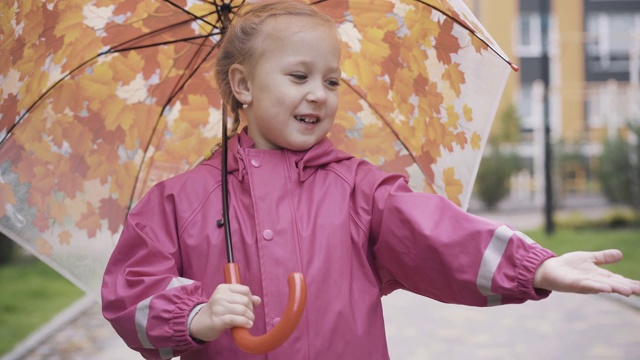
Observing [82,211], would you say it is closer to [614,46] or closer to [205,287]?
[205,287]

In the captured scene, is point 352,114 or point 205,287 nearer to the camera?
point 205,287

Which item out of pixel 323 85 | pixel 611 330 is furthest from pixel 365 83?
pixel 611 330

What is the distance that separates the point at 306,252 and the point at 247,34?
2.04ft

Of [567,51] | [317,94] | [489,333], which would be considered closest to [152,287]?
[317,94]

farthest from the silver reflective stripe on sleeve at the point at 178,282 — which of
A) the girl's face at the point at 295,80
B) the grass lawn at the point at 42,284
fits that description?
the grass lawn at the point at 42,284

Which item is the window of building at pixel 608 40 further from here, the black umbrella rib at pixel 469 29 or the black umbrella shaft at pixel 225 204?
the black umbrella shaft at pixel 225 204

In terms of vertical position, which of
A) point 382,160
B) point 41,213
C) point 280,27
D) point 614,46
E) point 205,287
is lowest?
point 205,287

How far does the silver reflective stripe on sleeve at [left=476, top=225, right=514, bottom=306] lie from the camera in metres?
2.01

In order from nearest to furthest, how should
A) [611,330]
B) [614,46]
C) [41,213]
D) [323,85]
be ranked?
1. [323,85]
2. [41,213]
3. [611,330]
4. [614,46]

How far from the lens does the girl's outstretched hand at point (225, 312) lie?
1883mm

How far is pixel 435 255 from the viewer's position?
2.12 meters

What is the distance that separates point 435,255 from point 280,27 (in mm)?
715

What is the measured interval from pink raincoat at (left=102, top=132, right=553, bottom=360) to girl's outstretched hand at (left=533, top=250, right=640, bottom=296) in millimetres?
98

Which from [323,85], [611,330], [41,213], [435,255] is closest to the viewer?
[435,255]
